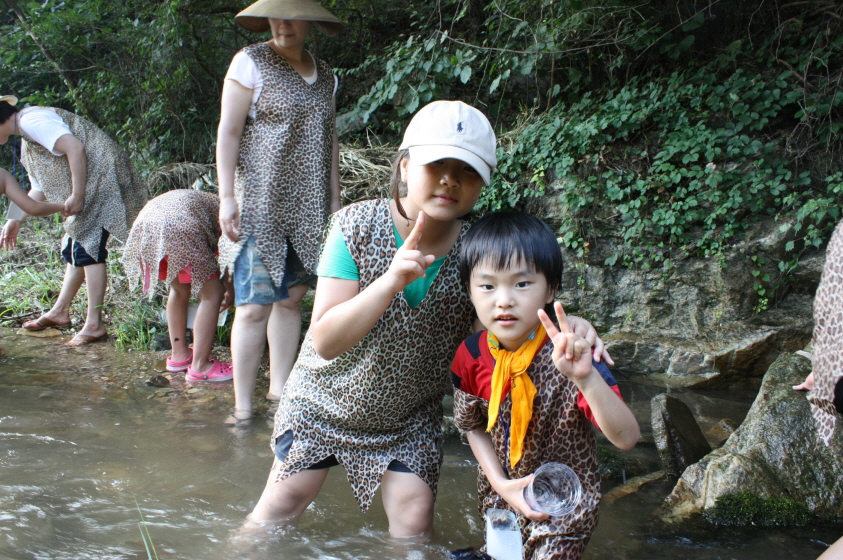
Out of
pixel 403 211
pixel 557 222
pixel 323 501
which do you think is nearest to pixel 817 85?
pixel 557 222

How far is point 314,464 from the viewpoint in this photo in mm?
2248

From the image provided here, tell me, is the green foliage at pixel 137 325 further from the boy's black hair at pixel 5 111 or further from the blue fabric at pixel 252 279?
the blue fabric at pixel 252 279

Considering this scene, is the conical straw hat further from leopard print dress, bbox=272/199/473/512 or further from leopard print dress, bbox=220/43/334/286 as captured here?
leopard print dress, bbox=272/199/473/512

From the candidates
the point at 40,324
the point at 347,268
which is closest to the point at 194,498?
the point at 347,268

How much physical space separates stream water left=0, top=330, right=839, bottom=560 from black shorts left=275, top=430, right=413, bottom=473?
25 centimetres

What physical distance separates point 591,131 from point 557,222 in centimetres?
70

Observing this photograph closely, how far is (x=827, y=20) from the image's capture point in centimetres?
445

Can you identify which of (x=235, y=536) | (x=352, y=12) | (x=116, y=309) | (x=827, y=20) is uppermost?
(x=352, y=12)

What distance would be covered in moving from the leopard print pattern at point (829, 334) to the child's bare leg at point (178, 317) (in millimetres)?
3642

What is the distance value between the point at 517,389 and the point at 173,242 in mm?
2846

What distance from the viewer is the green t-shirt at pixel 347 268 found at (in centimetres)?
211

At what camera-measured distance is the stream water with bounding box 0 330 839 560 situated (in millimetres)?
2252

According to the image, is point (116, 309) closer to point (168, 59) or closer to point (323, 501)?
point (168, 59)

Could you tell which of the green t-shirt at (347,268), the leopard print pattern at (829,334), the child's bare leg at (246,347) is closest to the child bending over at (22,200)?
the child's bare leg at (246,347)
